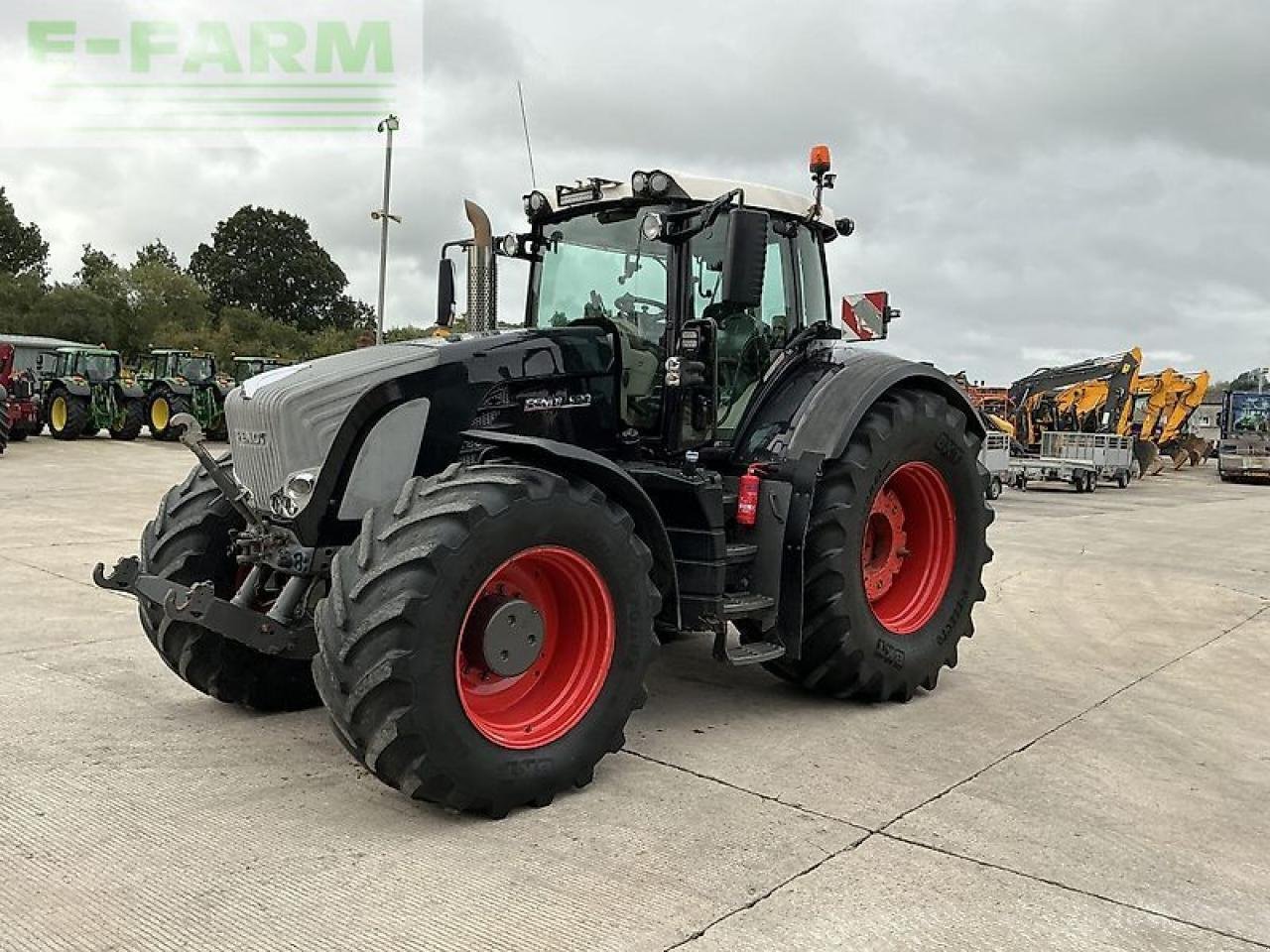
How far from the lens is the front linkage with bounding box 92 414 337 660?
3.67 meters

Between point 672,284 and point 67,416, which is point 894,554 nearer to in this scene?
point 672,284

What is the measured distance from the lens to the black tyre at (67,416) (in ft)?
75.5

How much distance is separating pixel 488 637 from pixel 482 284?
2.16 m

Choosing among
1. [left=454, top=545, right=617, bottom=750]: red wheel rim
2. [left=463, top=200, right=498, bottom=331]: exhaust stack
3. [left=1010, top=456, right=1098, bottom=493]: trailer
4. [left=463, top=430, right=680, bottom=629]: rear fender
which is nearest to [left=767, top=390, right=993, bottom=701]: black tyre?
[left=463, top=430, right=680, bottom=629]: rear fender

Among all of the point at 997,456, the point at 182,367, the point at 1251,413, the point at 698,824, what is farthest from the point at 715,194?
the point at 1251,413

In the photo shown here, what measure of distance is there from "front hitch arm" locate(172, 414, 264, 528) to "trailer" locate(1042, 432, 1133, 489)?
67.1 feet

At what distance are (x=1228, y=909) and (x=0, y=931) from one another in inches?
131

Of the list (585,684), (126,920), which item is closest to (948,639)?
(585,684)

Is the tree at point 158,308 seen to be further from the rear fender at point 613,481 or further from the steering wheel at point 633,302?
the rear fender at point 613,481

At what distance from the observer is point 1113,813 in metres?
3.84

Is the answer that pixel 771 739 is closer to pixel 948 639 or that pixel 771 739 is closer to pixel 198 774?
pixel 948 639

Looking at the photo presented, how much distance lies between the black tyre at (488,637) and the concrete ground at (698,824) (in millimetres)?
205

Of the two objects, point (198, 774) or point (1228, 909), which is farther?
point (198, 774)

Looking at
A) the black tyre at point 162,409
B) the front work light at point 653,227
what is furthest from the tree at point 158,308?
the front work light at point 653,227
